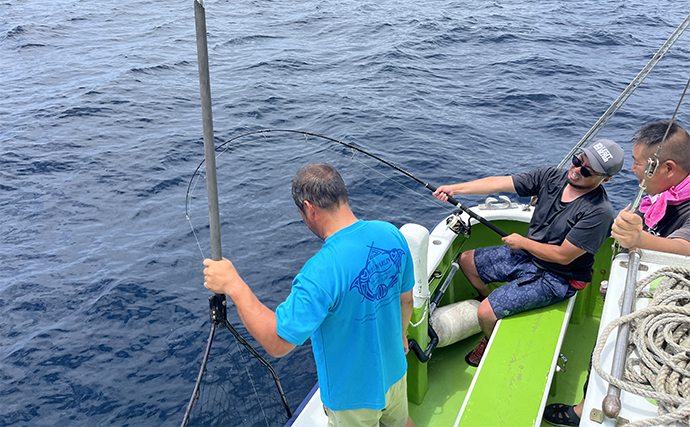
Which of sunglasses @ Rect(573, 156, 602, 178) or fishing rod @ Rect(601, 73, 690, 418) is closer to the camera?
fishing rod @ Rect(601, 73, 690, 418)

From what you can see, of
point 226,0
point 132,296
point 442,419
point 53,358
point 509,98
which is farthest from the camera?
point 226,0

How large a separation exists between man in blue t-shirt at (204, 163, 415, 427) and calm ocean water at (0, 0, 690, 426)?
97.5 inches

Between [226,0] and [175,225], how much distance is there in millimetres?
18480

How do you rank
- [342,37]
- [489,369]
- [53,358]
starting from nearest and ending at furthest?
[489,369] < [53,358] < [342,37]

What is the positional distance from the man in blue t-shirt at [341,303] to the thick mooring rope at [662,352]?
87 centimetres

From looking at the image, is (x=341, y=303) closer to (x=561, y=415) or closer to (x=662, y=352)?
(x=662, y=352)

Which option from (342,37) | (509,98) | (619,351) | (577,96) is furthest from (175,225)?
(342,37)

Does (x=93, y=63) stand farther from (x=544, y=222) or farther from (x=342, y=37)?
(x=544, y=222)

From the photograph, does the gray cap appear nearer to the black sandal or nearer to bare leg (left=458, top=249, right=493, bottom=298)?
bare leg (left=458, top=249, right=493, bottom=298)

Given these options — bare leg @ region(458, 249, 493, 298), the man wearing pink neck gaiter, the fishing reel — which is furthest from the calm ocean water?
the man wearing pink neck gaiter

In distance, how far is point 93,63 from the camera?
14.1 meters

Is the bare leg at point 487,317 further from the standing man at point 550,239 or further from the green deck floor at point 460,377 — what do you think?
the green deck floor at point 460,377

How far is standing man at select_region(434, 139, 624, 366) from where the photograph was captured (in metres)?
3.09

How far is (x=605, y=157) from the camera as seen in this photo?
2.96 m
